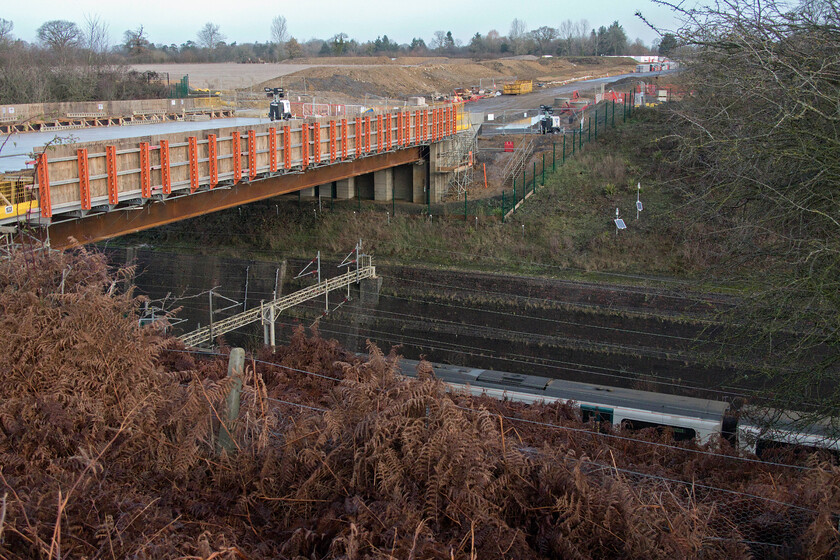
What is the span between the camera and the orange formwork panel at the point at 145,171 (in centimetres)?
1467

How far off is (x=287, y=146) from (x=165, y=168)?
5.06m

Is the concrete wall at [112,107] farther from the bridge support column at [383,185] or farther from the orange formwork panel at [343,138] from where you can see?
the orange formwork panel at [343,138]

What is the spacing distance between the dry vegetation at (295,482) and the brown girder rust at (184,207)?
3596 millimetres

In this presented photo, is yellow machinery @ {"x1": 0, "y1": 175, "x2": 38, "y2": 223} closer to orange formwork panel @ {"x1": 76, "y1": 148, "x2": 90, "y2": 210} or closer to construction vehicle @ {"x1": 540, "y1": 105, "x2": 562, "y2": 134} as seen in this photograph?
orange formwork panel @ {"x1": 76, "y1": 148, "x2": 90, "y2": 210}

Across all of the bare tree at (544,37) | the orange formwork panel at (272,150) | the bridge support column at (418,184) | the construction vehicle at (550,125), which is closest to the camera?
the orange formwork panel at (272,150)

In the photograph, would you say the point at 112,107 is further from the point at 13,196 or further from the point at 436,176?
Answer: the point at 13,196

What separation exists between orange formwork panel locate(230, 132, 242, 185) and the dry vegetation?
39.3ft

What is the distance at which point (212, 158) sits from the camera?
17.0m

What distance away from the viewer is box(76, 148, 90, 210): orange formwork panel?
1310cm

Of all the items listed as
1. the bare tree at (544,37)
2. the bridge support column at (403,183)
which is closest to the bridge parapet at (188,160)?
the bridge support column at (403,183)

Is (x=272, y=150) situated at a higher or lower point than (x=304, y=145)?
lower

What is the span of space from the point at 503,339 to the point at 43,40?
67.6 m

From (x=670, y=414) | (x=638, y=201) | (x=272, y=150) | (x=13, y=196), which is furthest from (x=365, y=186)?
(x=670, y=414)

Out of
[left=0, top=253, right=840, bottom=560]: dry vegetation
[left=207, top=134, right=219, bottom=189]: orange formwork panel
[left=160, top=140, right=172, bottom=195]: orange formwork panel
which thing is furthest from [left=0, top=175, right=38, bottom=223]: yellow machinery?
[left=0, top=253, right=840, bottom=560]: dry vegetation
